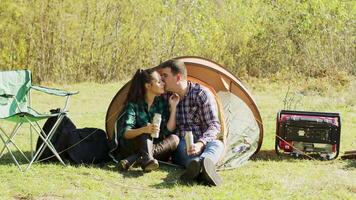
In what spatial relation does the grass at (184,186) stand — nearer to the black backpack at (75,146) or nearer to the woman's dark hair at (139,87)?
the black backpack at (75,146)

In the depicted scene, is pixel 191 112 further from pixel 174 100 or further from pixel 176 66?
pixel 176 66

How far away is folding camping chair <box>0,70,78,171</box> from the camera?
4.32 m

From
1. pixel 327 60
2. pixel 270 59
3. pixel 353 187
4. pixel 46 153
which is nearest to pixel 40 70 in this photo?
pixel 270 59

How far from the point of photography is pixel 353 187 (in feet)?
13.2

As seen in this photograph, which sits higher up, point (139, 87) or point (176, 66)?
point (176, 66)

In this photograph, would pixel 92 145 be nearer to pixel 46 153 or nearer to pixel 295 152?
pixel 46 153

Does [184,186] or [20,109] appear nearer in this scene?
[184,186]

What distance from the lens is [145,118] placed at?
183 inches

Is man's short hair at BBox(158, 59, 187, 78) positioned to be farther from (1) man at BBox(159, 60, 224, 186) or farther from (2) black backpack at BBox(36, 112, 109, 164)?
(2) black backpack at BBox(36, 112, 109, 164)

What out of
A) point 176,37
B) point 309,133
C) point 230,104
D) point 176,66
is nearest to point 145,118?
point 176,66

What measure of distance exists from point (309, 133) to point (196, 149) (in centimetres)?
124

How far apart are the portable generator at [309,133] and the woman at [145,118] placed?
3.40 ft

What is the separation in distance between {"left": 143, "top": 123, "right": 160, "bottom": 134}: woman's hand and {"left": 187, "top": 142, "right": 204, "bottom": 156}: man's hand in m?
0.29

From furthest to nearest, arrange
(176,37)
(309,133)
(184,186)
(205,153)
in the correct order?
(176,37), (309,133), (205,153), (184,186)
